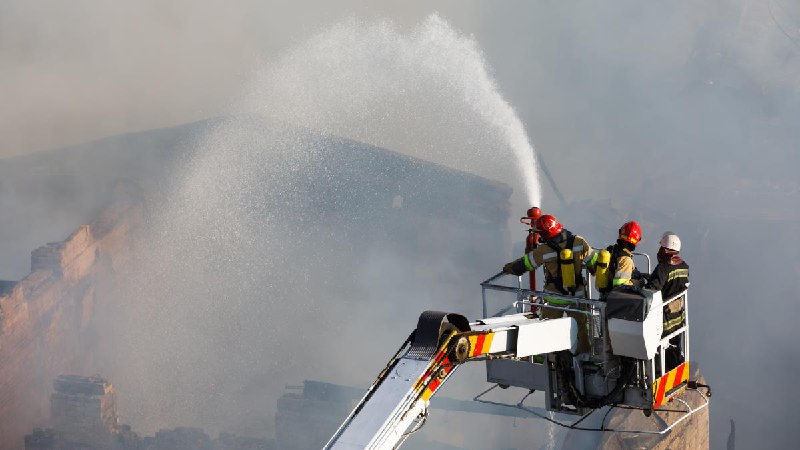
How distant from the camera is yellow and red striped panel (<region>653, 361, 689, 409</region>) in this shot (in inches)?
297

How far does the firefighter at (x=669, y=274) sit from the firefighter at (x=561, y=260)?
20.6 inches

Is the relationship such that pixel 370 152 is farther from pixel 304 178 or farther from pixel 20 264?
pixel 20 264

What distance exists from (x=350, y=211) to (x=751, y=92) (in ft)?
45.0

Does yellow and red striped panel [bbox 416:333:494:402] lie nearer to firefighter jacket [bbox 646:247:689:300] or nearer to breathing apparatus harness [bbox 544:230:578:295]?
breathing apparatus harness [bbox 544:230:578:295]

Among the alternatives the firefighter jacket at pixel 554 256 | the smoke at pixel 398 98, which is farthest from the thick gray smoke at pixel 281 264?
the firefighter jacket at pixel 554 256

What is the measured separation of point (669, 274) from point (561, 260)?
2.49ft

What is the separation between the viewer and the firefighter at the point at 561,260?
298 inches

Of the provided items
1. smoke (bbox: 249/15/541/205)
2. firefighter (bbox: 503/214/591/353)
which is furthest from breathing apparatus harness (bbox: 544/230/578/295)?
smoke (bbox: 249/15/541/205)

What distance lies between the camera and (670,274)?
7.45 metres

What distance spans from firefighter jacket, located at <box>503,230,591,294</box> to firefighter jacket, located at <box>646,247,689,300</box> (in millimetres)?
528

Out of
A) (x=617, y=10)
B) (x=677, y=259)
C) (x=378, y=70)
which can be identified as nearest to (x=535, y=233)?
(x=677, y=259)

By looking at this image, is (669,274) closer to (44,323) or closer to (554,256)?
(554,256)

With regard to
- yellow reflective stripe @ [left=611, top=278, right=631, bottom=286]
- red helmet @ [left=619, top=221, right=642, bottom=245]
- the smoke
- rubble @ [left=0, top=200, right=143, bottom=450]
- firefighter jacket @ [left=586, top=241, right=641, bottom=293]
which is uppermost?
the smoke

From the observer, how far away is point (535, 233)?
7957 mm
